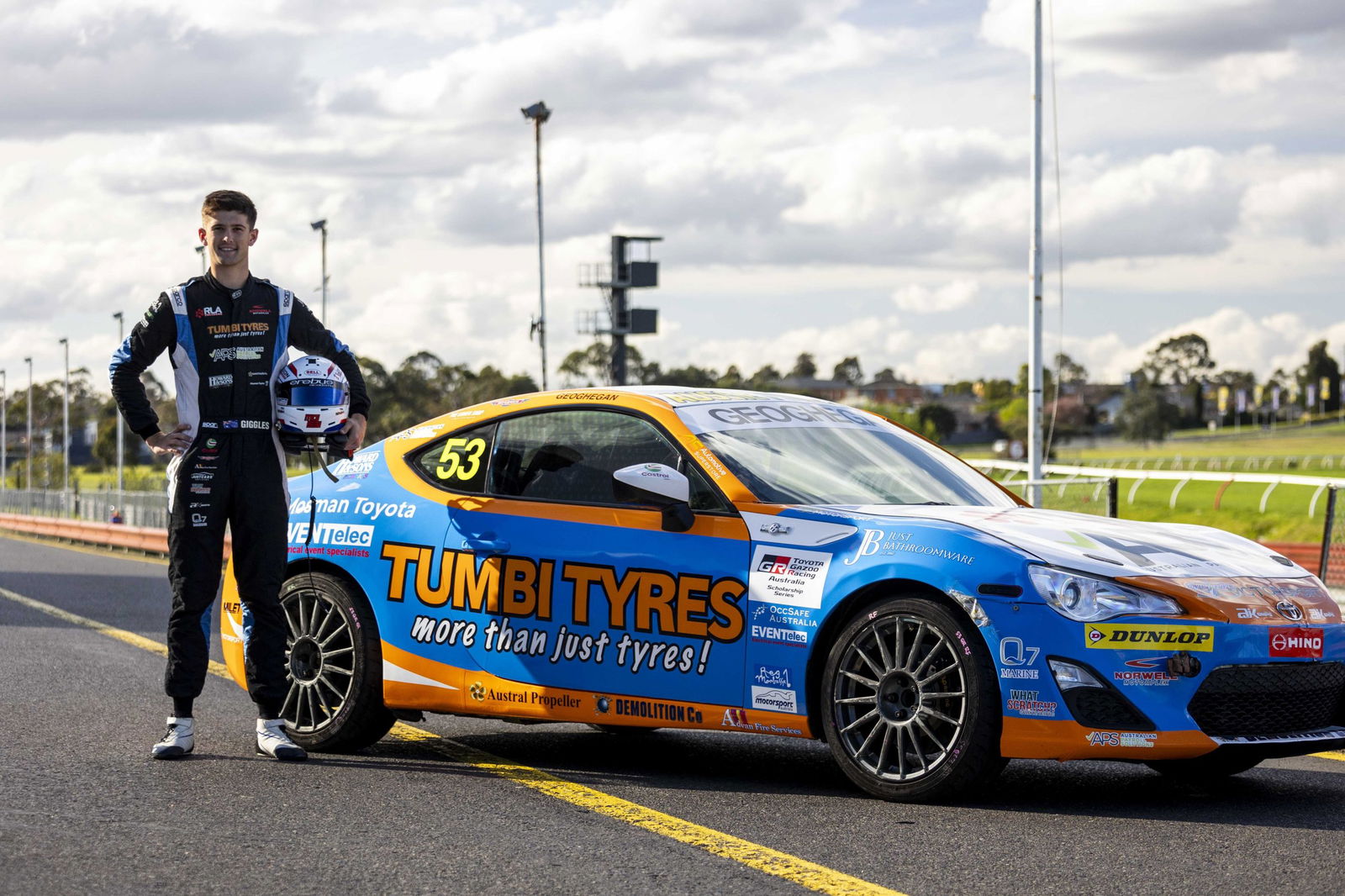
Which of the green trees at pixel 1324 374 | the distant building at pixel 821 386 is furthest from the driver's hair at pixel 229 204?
the green trees at pixel 1324 374

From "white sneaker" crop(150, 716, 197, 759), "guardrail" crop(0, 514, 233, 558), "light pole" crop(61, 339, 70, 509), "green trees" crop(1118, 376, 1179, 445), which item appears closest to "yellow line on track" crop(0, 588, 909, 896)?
"white sneaker" crop(150, 716, 197, 759)

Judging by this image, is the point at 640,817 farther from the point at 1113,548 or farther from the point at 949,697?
the point at 1113,548

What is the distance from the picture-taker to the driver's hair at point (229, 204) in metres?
6.24

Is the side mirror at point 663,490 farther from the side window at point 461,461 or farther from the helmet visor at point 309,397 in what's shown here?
the helmet visor at point 309,397

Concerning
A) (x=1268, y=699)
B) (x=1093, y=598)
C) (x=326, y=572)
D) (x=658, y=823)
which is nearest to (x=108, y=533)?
(x=326, y=572)

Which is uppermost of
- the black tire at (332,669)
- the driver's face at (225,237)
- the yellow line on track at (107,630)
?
the driver's face at (225,237)

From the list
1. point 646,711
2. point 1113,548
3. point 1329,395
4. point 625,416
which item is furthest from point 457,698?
point 1329,395

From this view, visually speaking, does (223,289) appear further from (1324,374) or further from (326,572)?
(1324,374)

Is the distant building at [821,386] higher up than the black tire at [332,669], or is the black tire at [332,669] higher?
the distant building at [821,386]

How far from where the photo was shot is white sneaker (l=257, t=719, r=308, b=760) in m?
6.14

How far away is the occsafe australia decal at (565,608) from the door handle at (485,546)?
0.03 metres

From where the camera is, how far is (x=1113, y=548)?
5.28 metres

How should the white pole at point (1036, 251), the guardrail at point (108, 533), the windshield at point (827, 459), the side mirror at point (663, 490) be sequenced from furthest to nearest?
the guardrail at point (108, 533), the white pole at point (1036, 251), the windshield at point (827, 459), the side mirror at point (663, 490)

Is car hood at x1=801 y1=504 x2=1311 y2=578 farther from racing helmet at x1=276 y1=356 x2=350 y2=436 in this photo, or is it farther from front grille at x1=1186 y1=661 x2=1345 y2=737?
racing helmet at x1=276 y1=356 x2=350 y2=436
